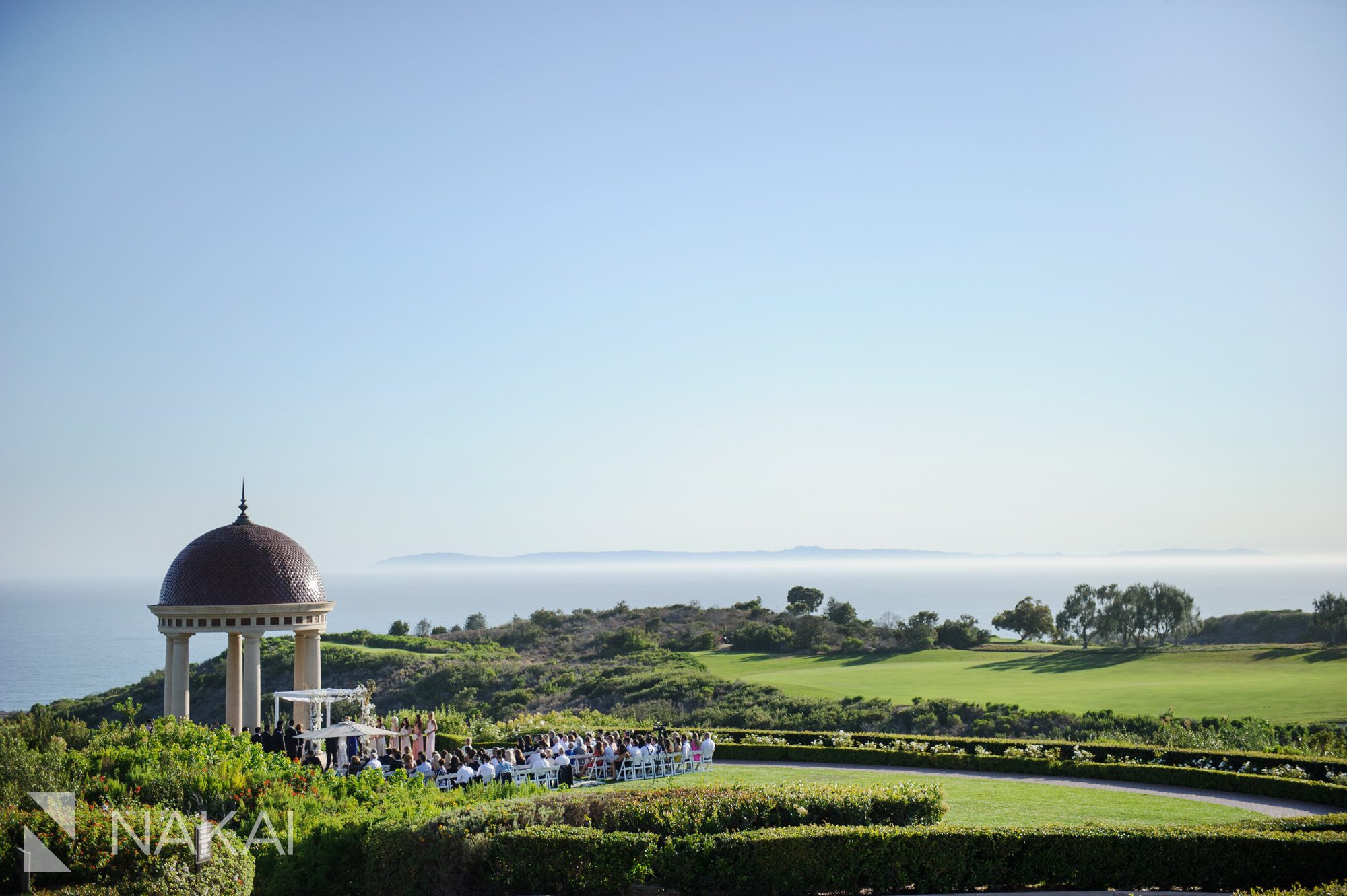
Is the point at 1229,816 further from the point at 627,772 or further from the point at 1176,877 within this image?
the point at 627,772

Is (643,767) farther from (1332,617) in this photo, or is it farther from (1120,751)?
(1332,617)

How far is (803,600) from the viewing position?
2916 inches

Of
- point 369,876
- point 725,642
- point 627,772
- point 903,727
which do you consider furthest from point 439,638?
point 369,876

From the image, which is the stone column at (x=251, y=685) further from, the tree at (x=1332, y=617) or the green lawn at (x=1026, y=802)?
the tree at (x=1332, y=617)

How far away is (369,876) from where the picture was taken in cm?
1380

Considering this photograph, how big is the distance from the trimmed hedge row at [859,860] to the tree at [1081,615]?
4274 cm

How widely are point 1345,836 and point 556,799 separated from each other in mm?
11003

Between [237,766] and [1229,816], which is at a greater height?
[237,766]

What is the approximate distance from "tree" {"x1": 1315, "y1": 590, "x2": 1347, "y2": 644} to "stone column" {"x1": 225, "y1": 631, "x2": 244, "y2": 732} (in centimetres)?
4937

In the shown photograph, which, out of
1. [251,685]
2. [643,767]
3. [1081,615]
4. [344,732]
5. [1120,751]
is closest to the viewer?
[643,767]

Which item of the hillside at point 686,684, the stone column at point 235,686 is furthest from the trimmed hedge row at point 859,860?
the stone column at point 235,686

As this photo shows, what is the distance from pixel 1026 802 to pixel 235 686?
1970 cm

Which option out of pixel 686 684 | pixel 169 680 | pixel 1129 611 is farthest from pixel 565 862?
pixel 1129 611

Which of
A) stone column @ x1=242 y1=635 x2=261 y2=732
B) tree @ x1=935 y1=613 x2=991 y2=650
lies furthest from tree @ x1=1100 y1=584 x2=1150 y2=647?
stone column @ x1=242 y1=635 x2=261 y2=732
